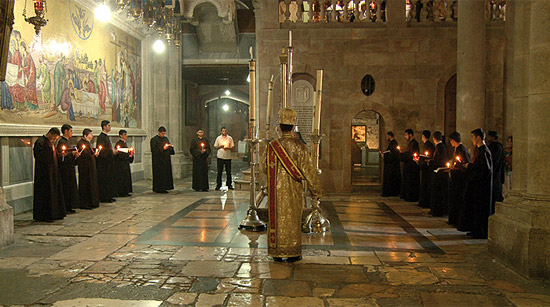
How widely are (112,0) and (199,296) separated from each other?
9542mm

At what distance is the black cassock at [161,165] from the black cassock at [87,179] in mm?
2528

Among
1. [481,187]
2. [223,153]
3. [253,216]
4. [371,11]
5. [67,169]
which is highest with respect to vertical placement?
[371,11]

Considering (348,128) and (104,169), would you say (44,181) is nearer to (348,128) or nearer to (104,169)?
(104,169)

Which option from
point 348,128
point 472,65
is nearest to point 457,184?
point 472,65

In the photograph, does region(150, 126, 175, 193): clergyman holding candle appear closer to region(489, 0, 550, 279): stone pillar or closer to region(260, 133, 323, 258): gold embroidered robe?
region(260, 133, 323, 258): gold embroidered robe

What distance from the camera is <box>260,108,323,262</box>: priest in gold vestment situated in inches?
215

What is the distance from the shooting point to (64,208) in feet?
27.5

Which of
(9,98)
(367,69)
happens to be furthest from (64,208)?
(367,69)

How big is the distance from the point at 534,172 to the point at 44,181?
7.34 metres

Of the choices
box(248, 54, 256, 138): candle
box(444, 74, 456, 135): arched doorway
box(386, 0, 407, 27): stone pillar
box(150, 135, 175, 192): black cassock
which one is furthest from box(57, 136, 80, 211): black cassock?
box(444, 74, 456, 135): arched doorway

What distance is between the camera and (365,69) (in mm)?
13219

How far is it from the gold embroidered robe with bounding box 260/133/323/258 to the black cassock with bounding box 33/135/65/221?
4.53 metres

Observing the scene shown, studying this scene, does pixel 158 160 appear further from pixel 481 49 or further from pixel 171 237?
pixel 481 49

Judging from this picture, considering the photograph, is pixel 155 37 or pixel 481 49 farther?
pixel 155 37
